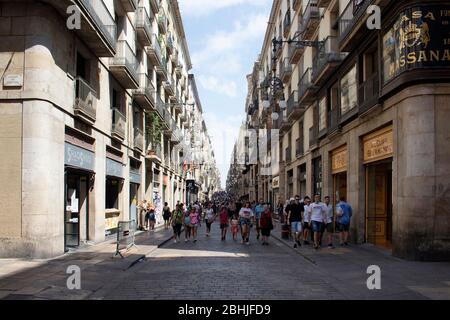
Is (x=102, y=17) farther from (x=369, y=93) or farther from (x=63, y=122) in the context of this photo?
(x=369, y=93)

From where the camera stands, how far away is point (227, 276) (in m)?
10.2

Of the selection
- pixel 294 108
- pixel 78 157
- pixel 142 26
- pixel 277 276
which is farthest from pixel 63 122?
pixel 294 108

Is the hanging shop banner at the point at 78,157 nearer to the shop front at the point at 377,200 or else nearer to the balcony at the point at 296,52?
the shop front at the point at 377,200

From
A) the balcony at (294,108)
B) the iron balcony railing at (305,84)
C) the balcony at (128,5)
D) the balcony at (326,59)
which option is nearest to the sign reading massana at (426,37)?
the balcony at (326,59)

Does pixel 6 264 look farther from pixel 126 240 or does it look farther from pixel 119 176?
pixel 119 176

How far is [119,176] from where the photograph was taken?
21.1m

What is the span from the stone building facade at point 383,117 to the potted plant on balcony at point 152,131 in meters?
8.15

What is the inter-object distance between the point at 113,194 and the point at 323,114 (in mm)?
10319

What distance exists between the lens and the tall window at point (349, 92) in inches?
702

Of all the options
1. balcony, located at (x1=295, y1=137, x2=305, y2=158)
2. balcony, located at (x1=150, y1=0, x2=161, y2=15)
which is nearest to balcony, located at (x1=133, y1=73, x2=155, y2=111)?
balcony, located at (x1=150, y1=0, x2=161, y2=15)

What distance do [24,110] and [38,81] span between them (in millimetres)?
808

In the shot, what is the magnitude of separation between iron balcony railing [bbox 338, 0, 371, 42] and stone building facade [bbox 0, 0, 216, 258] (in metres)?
8.03

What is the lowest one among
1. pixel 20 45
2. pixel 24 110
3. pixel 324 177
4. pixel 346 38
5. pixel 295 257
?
pixel 295 257
